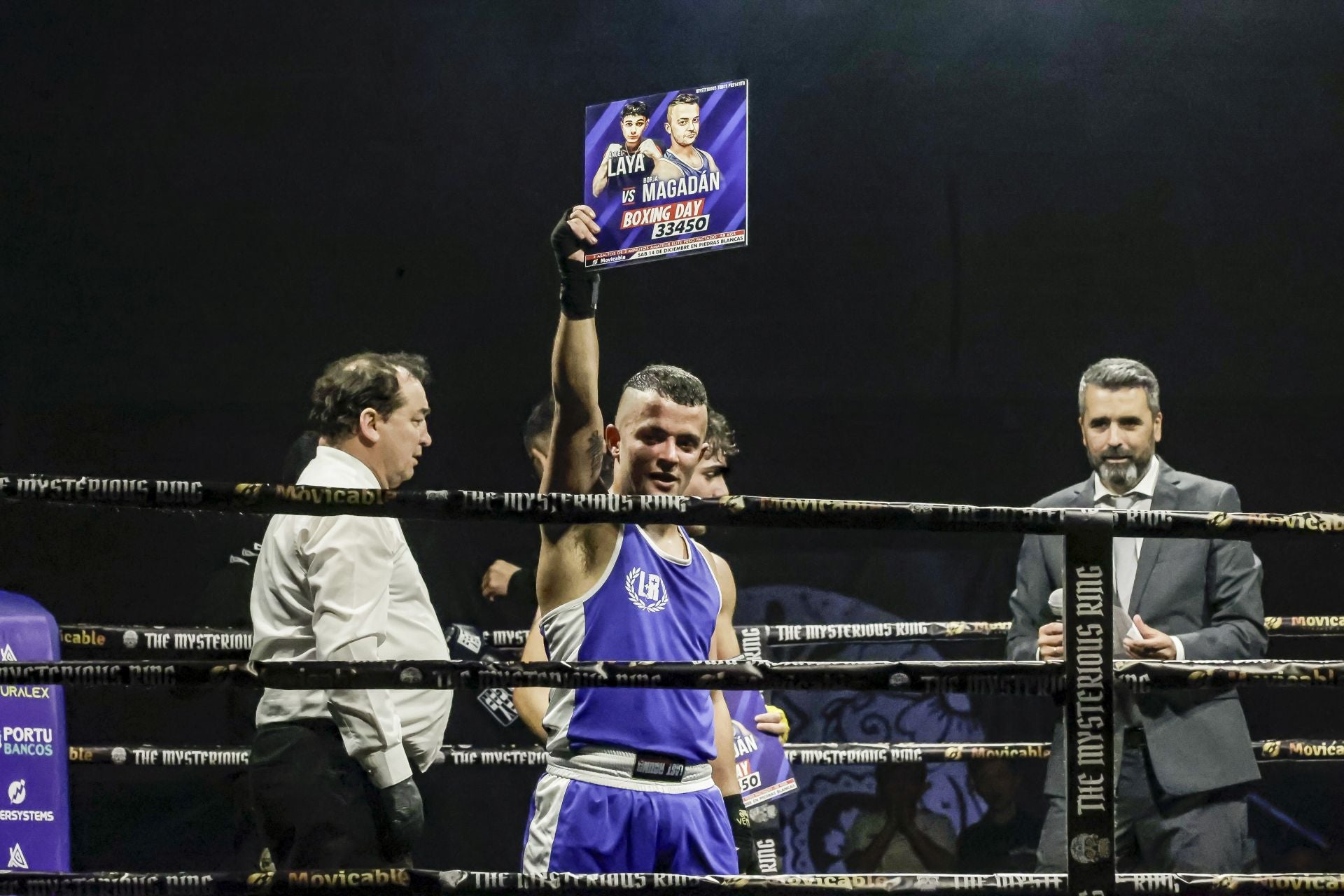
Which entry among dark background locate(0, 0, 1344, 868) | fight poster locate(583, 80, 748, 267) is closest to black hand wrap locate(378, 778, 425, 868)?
fight poster locate(583, 80, 748, 267)

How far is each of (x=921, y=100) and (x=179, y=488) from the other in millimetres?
3781

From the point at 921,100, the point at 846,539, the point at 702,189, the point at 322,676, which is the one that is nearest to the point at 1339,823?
the point at 846,539

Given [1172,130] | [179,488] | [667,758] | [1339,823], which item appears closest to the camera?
[179,488]

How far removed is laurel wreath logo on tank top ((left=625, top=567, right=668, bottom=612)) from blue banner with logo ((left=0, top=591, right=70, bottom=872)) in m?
1.35

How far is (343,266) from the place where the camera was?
16.2 ft

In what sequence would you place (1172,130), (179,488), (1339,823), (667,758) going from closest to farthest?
(179,488) → (667,758) → (1339,823) → (1172,130)

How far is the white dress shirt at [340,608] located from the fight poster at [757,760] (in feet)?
3.40

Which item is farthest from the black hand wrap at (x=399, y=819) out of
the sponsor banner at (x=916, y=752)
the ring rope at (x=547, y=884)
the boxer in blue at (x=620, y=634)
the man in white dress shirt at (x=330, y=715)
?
the sponsor banner at (x=916, y=752)

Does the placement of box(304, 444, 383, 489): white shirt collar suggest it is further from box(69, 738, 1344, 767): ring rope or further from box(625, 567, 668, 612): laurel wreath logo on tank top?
box(69, 738, 1344, 767): ring rope

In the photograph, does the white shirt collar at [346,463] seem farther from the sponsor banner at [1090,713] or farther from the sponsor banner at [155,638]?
the sponsor banner at [1090,713]

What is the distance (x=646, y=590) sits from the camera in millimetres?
2262

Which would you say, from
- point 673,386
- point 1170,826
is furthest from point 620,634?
point 1170,826

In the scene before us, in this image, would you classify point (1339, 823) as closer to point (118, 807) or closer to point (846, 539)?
point (846, 539)

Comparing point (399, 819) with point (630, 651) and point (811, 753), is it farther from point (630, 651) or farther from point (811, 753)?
point (811, 753)
